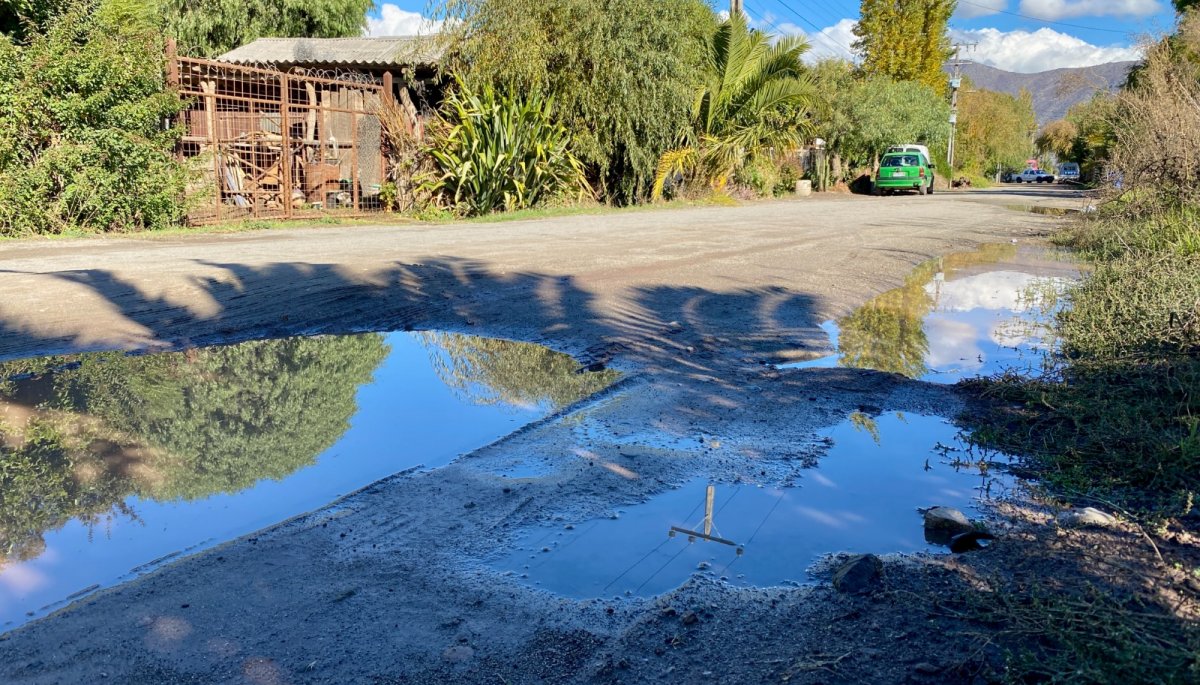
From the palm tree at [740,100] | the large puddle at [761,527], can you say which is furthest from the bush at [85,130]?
the palm tree at [740,100]

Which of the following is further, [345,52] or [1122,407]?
[345,52]

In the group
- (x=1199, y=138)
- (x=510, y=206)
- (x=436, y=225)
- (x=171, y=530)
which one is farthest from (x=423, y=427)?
(x=510, y=206)

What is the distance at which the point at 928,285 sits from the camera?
10.9 metres

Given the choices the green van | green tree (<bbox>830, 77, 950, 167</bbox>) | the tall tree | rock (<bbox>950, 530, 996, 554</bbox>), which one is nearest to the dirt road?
rock (<bbox>950, 530, 996, 554</bbox>)

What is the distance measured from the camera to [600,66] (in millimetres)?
20047

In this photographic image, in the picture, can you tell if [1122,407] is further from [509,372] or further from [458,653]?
[458,653]

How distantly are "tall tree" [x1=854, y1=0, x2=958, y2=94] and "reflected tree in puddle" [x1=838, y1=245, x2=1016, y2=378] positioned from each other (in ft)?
150

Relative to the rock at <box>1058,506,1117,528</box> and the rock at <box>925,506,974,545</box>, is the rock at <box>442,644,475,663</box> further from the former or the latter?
the rock at <box>1058,506,1117,528</box>

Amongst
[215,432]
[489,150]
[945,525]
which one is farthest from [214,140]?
[945,525]

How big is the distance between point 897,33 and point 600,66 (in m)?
38.7

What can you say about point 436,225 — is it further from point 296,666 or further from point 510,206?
point 296,666

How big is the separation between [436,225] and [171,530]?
12.2 meters

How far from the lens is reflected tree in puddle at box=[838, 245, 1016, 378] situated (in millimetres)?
6781

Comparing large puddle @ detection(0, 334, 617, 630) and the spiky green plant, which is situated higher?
the spiky green plant
